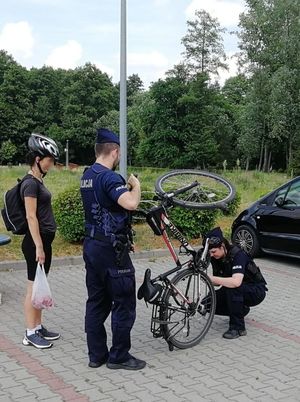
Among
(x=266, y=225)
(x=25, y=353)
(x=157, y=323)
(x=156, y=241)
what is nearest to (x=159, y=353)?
(x=157, y=323)

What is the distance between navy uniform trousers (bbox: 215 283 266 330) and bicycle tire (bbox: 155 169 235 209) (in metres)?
0.82

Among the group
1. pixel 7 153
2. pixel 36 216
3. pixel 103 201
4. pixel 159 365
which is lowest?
→ pixel 159 365

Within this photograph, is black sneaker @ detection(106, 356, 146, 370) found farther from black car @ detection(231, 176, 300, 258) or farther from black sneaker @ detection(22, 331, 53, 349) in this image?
black car @ detection(231, 176, 300, 258)

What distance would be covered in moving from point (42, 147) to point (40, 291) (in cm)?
123

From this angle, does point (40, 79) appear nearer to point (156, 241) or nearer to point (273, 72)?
point (273, 72)

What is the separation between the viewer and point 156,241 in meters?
9.91

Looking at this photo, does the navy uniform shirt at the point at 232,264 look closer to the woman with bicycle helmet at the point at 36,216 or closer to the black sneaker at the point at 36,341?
the woman with bicycle helmet at the point at 36,216

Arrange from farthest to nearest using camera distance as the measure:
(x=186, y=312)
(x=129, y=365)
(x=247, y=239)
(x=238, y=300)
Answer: (x=247, y=239) < (x=238, y=300) < (x=186, y=312) < (x=129, y=365)

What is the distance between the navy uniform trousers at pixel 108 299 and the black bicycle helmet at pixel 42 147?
0.90 metres

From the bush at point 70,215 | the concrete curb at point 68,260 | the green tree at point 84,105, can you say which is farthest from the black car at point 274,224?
the green tree at point 84,105

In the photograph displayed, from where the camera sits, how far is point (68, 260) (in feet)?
27.7

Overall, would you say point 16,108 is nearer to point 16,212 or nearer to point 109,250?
point 16,212

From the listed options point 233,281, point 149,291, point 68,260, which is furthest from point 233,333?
point 68,260

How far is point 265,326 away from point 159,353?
1.40m
